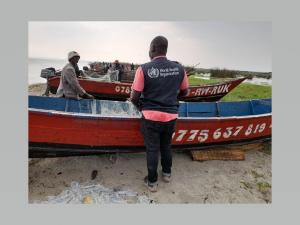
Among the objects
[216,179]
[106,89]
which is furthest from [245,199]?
[106,89]

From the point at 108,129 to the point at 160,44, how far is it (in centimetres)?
168

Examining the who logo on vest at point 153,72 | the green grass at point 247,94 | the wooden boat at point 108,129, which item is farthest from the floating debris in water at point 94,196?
the green grass at point 247,94

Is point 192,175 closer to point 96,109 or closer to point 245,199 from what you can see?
point 245,199

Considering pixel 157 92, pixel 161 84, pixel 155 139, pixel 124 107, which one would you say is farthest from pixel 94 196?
pixel 124 107

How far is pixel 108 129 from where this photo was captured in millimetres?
4352

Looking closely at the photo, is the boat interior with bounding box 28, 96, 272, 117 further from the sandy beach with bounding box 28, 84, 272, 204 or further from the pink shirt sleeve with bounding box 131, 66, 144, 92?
the pink shirt sleeve with bounding box 131, 66, 144, 92

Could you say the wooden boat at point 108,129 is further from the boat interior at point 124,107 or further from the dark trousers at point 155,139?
the dark trousers at point 155,139

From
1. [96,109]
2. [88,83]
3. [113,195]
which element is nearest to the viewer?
[113,195]

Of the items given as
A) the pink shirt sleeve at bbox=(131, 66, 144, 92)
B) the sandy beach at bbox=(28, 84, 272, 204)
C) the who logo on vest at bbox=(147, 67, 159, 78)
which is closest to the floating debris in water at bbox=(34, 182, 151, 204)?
the sandy beach at bbox=(28, 84, 272, 204)

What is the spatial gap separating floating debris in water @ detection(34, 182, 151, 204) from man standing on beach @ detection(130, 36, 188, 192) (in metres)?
0.55

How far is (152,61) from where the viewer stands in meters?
3.63

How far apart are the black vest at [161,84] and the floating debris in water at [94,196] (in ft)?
4.50

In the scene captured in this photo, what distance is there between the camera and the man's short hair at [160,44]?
3598 millimetres

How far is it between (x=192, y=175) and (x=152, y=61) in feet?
7.19
